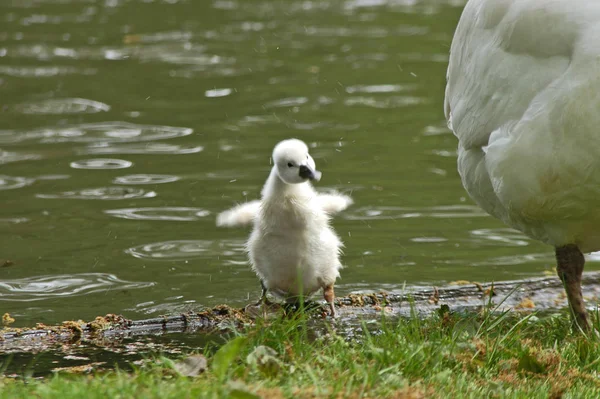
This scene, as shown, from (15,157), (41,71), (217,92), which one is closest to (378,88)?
(217,92)

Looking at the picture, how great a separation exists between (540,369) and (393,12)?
15.8 meters

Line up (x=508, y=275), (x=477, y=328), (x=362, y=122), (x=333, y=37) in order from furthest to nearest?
(x=333, y=37), (x=362, y=122), (x=508, y=275), (x=477, y=328)

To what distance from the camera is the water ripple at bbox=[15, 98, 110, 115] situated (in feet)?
43.1

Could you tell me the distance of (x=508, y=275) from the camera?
8141mm

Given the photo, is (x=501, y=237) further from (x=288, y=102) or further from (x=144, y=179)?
(x=288, y=102)

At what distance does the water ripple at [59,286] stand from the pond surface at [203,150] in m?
0.02

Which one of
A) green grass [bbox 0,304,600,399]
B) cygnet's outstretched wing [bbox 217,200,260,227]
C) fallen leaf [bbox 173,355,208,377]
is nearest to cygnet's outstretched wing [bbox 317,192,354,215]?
cygnet's outstretched wing [bbox 217,200,260,227]

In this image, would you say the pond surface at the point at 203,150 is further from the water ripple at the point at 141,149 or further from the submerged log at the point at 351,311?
the submerged log at the point at 351,311

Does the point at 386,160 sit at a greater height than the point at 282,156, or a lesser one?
lesser

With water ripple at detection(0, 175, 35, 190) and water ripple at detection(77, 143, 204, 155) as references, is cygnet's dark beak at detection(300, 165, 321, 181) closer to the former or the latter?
water ripple at detection(0, 175, 35, 190)

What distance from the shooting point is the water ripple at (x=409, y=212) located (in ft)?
31.0

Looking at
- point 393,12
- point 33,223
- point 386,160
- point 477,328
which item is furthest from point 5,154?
point 393,12

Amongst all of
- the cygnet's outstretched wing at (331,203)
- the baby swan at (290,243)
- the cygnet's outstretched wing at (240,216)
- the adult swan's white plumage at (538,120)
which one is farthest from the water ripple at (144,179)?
the adult swan's white plumage at (538,120)

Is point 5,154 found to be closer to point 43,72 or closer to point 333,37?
point 43,72
